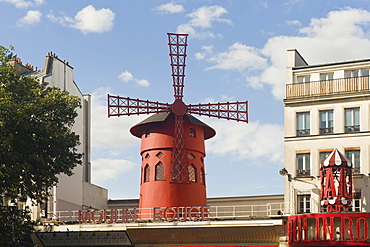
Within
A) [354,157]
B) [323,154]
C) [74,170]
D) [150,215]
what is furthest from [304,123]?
[74,170]

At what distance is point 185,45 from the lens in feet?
144

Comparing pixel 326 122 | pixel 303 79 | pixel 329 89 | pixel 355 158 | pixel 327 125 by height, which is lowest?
pixel 355 158

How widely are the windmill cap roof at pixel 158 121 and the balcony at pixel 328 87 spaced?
7.69 meters

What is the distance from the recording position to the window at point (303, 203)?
34969mm

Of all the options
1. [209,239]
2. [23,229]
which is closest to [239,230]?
[209,239]

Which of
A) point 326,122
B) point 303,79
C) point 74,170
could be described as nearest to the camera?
point 326,122

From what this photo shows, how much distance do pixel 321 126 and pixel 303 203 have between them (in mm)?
3652

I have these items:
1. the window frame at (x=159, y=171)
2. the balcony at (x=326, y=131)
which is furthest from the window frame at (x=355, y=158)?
the window frame at (x=159, y=171)

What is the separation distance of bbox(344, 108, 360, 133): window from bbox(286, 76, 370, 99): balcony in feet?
2.99

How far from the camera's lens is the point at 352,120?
34875 mm

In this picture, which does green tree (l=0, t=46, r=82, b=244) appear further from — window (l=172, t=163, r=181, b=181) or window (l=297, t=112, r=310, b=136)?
window (l=297, t=112, r=310, b=136)

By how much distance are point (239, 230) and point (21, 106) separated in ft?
38.6

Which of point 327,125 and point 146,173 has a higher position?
point 327,125

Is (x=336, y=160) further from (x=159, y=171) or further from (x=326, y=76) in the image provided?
(x=159, y=171)
